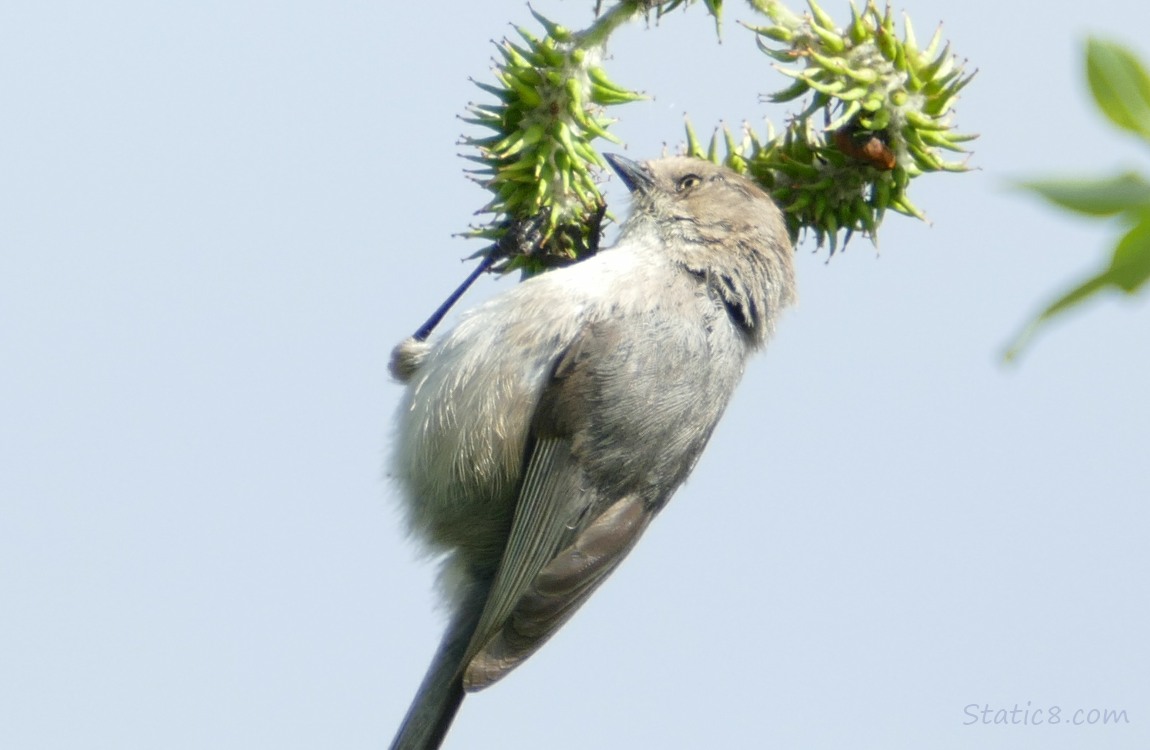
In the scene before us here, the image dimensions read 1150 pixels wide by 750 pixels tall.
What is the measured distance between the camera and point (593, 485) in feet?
13.1

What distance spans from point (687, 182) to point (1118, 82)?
12.2 ft

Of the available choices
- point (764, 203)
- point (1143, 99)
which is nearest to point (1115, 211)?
point (1143, 99)

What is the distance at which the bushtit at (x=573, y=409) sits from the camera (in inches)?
156

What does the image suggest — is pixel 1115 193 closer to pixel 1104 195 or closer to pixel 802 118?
pixel 1104 195

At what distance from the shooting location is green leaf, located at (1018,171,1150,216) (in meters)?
0.55

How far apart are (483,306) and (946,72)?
5.57 ft

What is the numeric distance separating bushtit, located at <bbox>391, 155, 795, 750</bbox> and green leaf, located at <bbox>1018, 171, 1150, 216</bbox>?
3.40 metres

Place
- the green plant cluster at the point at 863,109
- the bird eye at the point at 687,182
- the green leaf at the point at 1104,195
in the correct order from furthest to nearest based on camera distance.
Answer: the bird eye at the point at 687,182, the green plant cluster at the point at 863,109, the green leaf at the point at 1104,195

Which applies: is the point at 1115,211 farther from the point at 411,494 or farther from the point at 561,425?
the point at 411,494

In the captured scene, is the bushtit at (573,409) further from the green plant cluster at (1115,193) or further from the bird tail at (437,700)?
the green plant cluster at (1115,193)

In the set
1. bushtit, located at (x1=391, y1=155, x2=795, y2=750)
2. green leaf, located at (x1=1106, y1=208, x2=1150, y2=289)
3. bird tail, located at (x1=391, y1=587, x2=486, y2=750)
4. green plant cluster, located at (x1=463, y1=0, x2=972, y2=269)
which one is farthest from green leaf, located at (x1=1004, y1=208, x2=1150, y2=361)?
bird tail, located at (x1=391, y1=587, x2=486, y2=750)

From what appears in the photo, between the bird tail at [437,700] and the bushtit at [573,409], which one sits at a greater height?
the bushtit at [573,409]

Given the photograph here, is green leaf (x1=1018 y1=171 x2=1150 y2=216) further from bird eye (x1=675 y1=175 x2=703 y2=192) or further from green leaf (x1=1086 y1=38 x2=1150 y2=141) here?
bird eye (x1=675 y1=175 x2=703 y2=192)

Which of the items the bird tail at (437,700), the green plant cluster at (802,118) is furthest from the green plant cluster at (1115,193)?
the bird tail at (437,700)
